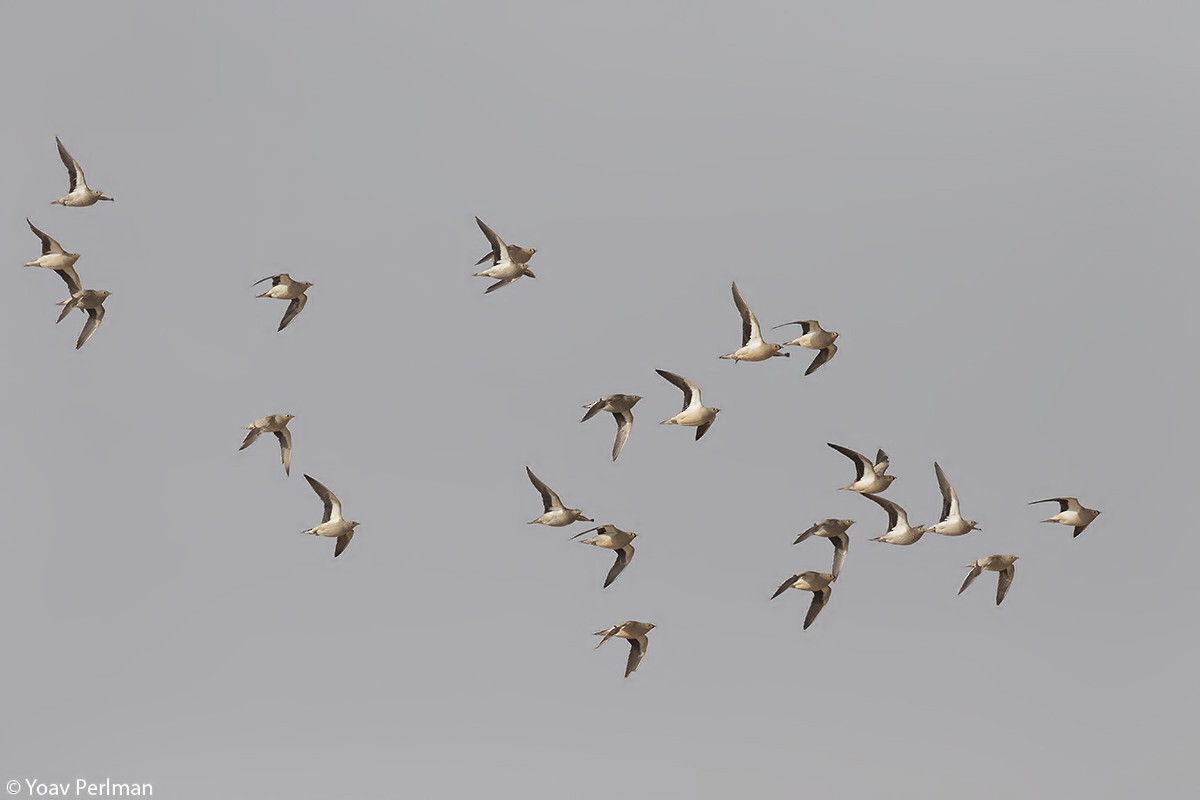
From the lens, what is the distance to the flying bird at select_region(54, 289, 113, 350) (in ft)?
213

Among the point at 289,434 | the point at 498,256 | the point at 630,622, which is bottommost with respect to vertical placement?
the point at 630,622

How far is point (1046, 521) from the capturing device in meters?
67.3

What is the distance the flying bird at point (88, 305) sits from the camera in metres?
65.0

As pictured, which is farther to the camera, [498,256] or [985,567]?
[985,567]

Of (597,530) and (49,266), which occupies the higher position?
(49,266)

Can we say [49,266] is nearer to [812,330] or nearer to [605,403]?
[605,403]

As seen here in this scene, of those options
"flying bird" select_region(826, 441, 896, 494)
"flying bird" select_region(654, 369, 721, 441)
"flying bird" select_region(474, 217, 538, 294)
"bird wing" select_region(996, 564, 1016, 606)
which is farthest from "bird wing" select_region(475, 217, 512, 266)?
"bird wing" select_region(996, 564, 1016, 606)

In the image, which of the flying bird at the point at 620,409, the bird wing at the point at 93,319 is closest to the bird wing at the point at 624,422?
the flying bird at the point at 620,409

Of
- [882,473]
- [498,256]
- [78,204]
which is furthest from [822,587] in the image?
[78,204]

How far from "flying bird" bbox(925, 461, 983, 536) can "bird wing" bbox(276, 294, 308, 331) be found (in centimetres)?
1657

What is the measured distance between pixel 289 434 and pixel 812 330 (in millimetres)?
13457

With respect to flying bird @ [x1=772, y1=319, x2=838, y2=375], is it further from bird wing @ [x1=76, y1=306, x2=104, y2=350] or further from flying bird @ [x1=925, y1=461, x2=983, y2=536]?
bird wing @ [x1=76, y1=306, x2=104, y2=350]

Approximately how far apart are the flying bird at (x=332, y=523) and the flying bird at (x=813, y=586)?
10952 mm

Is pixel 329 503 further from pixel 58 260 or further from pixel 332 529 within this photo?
pixel 58 260
